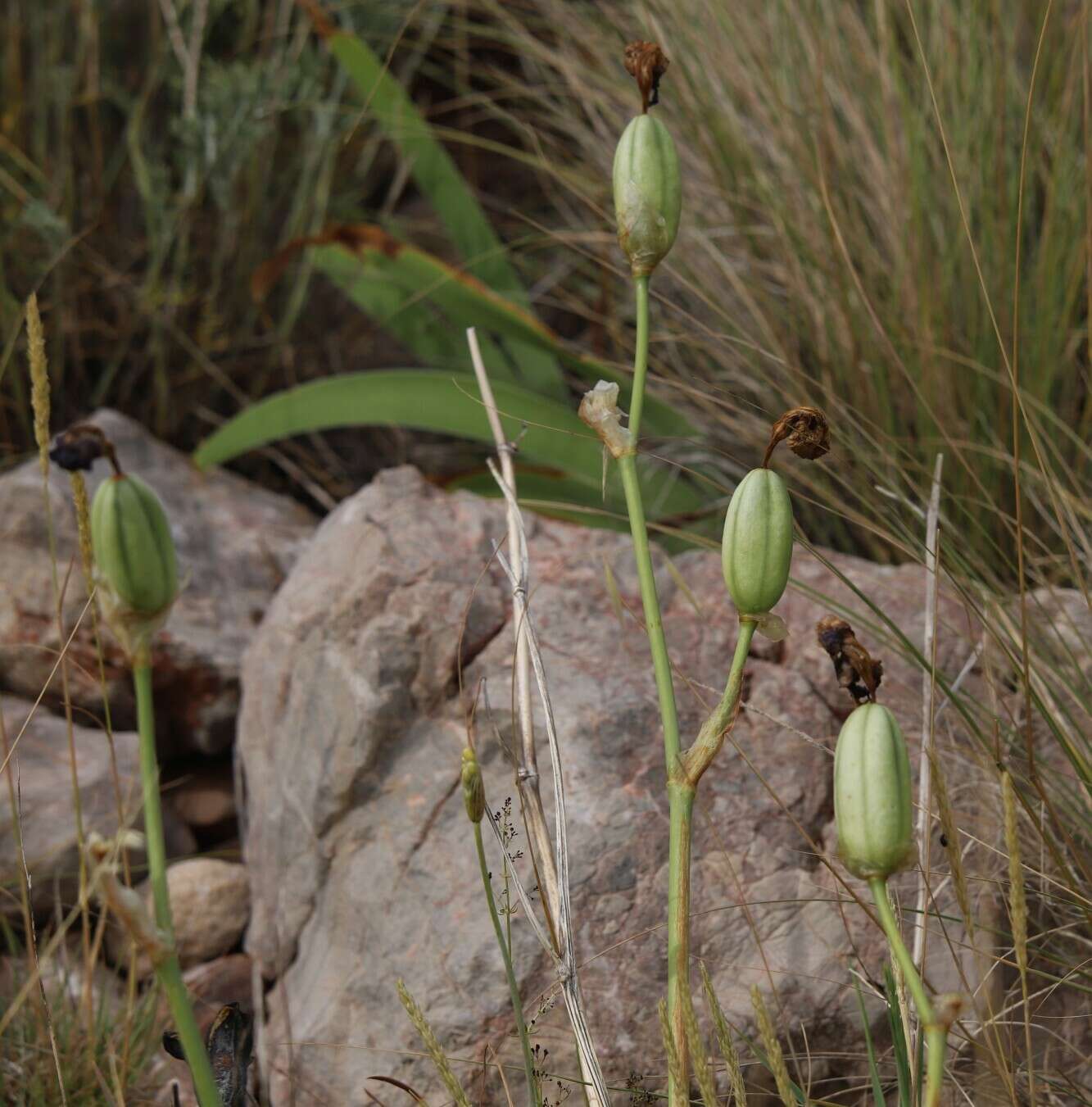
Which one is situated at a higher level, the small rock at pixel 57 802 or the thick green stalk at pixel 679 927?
the thick green stalk at pixel 679 927

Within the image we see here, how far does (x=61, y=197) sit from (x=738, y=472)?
1.14m

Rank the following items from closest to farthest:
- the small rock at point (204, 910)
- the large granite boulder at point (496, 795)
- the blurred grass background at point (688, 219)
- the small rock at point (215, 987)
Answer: the large granite boulder at point (496, 795) → the small rock at point (215, 987) → the small rock at point (204, 910) → the blurred grass background at point (688, 219)

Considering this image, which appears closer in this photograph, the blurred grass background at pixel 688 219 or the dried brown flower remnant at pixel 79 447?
the dried brown flower remnant at pixel 79 447

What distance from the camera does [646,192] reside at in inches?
19.9

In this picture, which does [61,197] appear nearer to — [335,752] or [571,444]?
[571,444]

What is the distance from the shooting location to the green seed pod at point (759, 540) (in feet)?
1.46

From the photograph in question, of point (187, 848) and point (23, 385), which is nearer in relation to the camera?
point (187, 848)

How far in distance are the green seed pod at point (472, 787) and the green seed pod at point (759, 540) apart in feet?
0.44

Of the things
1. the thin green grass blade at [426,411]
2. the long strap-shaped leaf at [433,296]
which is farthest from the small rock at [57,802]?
the long strap-shaped leaf at [433,296]

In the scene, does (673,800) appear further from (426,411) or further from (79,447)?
(426,411)

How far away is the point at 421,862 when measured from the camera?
87 centimetres

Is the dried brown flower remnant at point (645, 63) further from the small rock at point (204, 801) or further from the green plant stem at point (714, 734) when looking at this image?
the small rock at point (204, 801)

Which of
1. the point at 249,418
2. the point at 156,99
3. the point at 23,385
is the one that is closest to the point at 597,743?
the point at 249,418

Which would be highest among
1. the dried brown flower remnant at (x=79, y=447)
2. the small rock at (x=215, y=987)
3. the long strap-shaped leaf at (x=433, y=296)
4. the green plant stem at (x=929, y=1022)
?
the dried brown flower remnant at (x=79, y=447)
